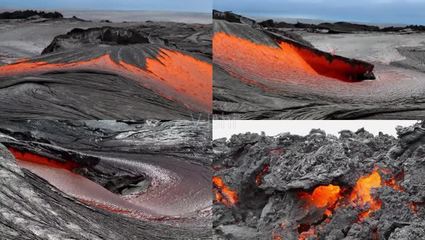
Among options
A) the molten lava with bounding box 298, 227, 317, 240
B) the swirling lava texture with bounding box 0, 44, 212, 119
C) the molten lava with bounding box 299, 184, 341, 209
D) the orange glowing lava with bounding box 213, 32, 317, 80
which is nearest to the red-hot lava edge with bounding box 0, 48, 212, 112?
the swirling lava texture with bounding box 0, 44, 212, 119

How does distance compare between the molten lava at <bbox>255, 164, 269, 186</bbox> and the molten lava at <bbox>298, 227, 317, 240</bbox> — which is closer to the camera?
the molten lava at <bbox>298, 227, 317, 240</bbox>

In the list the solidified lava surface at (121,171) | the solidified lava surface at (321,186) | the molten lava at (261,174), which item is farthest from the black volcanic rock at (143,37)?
the molten lava at (261,174)

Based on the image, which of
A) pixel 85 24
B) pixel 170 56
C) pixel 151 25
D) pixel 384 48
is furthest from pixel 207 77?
pixel 384 48

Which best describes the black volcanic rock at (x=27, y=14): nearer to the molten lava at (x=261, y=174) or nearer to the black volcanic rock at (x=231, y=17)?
the black volcanic rock at (x=231, y=17)

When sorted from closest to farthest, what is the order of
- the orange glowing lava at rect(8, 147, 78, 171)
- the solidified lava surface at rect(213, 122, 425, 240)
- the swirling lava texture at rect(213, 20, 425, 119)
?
the solidified lava surface at rect(213, 122, 425, 240)
the orange glowing lava at rect(8, 147, 78, 171)
the swirling lava texture at rect(213, 20, 425, 119)

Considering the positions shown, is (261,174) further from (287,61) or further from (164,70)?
(164,70)

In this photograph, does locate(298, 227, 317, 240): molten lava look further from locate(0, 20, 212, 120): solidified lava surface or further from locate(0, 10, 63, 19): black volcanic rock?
locate(0, 10, 63, 19): black volcanic rock

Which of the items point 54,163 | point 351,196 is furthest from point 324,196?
point 54,163
